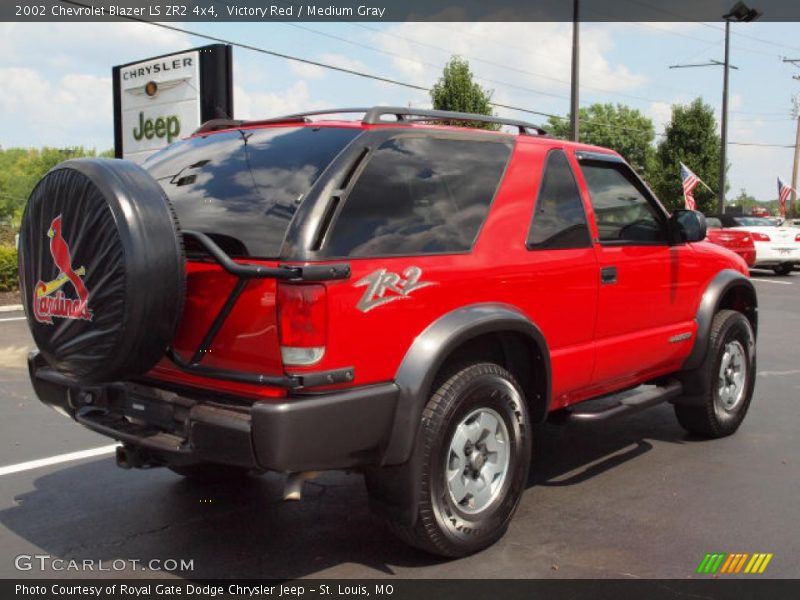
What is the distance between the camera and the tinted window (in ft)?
11.0

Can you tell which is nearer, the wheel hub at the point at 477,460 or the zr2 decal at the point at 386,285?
the zr2 decal at the point at 386,285

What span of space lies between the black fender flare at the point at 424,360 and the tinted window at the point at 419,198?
1.05 ft

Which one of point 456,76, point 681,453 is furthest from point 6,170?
point 681,453

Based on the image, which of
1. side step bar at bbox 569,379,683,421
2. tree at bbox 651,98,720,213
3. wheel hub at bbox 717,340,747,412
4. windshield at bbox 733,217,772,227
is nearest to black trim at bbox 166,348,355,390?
side step bar at bbox 569,379,683,421

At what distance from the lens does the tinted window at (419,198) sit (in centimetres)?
335

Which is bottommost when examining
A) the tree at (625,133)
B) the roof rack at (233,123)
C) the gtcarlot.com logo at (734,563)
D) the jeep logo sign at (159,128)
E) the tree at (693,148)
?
the gtcarlot.com logo at (734,563)

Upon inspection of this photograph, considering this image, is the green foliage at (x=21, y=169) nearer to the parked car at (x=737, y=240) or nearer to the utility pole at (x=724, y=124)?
the utility pole at (x=724, y=124)

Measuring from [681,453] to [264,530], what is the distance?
2.90 meters

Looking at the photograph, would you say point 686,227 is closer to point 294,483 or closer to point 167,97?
point 294,483

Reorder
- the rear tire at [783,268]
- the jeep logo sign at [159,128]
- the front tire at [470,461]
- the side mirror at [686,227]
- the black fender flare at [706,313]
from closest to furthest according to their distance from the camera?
the front tire at [470,461] < the side mirror at [686,227] < the black fender flare at [706,313] < the jeep logo sign at [159,128] < the rear tire at [783,268]

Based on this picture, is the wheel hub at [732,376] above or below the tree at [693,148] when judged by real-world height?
below

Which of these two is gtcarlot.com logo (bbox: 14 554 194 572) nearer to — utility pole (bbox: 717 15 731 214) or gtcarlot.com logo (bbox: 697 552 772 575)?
gtcarlot.com logo (bbox: 697 552 772 575)

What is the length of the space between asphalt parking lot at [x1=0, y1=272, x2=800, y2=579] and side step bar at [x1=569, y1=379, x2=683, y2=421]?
454 mm

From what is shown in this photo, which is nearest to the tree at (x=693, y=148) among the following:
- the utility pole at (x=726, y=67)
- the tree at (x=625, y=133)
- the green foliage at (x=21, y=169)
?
the utility pole at (x=726, y=67)
